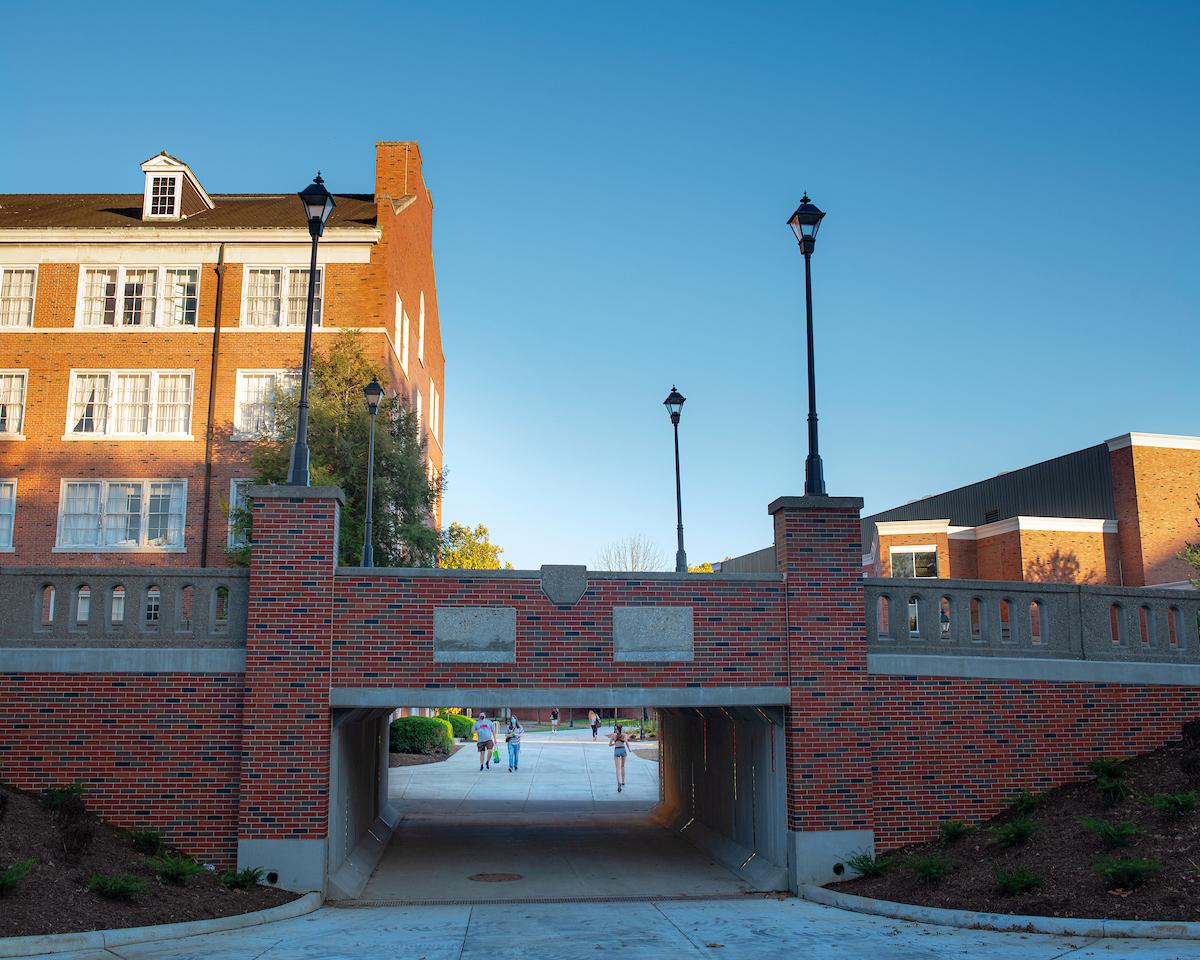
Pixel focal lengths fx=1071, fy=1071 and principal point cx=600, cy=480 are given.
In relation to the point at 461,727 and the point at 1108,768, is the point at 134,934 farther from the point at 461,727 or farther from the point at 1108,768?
the point at 461,727

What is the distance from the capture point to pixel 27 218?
34.9 metres

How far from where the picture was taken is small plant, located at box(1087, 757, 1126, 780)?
46.2 feet

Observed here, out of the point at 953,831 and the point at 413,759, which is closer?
the point at 953,831

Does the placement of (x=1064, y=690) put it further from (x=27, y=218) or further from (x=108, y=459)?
(x=27, y=218)

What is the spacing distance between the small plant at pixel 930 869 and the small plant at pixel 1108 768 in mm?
2911

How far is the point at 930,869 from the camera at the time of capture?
12.4 metres

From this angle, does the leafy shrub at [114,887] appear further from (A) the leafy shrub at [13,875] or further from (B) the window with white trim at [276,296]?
(B) the window with white trim at [276,296]

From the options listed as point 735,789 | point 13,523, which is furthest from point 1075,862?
point 13,523

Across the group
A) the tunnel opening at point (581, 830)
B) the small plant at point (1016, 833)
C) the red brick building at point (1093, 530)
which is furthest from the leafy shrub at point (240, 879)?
the red brick building at point (1093, 530)

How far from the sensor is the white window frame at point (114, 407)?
105ft

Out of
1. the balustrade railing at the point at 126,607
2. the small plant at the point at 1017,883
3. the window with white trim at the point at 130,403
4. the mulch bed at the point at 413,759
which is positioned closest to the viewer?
the small plant at the point at 1017,883

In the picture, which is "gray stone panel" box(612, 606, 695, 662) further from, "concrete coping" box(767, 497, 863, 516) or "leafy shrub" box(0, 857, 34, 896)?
"leafy shrub" box(0, 857, 34, 896)

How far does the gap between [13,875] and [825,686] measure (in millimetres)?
9522

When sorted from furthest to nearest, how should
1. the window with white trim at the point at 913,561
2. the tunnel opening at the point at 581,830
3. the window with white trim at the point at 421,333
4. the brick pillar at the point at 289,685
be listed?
the window with white trim at the point at 913,561
the window with white trim at the point at 421,333
the tunnel opening at the point at 581,830
the brick pillar at the point at 289,685
